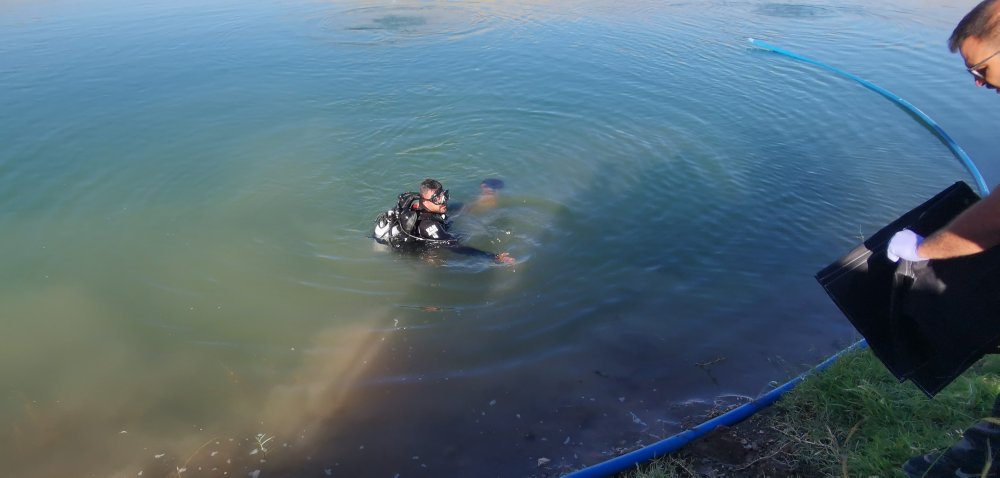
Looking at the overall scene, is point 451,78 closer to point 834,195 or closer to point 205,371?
point 834,195

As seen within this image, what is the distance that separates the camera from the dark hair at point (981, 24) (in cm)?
192

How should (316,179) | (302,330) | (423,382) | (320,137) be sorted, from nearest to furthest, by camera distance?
(423,382) < (302,330) < (316,179) < (320,137)

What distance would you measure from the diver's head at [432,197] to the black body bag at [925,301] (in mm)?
4302

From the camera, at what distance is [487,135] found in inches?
380

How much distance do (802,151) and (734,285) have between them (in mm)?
3873

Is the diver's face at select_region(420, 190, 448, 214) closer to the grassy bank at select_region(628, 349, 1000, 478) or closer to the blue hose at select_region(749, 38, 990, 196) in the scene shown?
the grassy bank at select_region(628, 349, 1000, 478)

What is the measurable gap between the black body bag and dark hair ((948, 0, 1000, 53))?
2.55ft

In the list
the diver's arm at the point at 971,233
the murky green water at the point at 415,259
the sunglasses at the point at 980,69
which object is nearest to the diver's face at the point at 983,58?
the sunglasses at the point at 980,69

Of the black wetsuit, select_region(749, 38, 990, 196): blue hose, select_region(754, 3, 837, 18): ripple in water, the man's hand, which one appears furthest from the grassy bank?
select_region(754, 3, 837, 18): ripple in water

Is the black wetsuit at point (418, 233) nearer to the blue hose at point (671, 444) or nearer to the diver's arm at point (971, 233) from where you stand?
the blue hose at point (671, 444)

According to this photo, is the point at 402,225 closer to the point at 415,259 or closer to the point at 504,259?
the point at 415,259

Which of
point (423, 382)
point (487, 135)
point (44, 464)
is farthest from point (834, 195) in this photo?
point (44, 464)

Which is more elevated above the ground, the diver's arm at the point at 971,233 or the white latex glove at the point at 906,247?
the diver's arm at the point at 971,233

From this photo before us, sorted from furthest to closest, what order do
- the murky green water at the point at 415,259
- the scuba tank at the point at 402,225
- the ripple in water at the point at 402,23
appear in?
the ripple in water at the point at 402,23 < the scuba tank at the point at 402,225 < the murky green water at the point at 415,259
